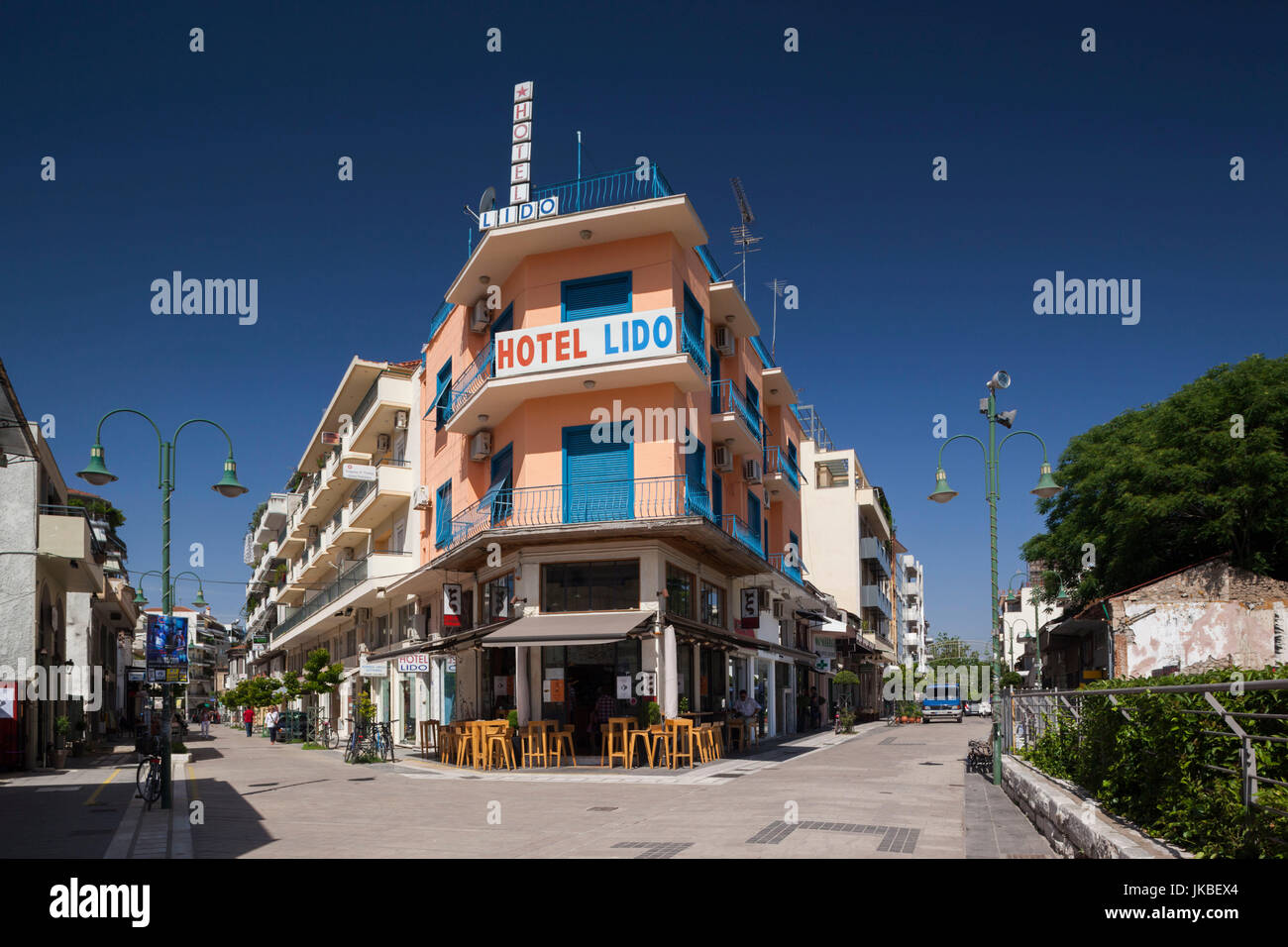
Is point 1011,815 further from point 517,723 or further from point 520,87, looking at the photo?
point 520,87

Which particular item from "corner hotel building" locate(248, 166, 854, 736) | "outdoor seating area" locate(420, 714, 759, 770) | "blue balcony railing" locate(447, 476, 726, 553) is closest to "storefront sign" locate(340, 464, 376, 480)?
"corner hotel building" locate(248, 166, 854, 736)

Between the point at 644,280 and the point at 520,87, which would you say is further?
the point at 520,87

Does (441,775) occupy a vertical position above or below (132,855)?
below

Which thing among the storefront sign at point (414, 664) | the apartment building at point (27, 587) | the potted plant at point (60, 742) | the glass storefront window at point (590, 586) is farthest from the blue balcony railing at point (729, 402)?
the potted plant at point (60, 742)

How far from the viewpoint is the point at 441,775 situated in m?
22.1

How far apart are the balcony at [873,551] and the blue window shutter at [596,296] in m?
42.6

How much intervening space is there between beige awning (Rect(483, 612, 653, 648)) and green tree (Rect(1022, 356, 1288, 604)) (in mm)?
16358

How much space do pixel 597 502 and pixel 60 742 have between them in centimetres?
1912

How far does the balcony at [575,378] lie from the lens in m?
23.6

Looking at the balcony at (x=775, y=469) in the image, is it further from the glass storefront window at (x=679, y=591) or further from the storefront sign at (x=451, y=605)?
the storefront sign at (x=451, y=605)

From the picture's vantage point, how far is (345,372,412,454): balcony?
123ft

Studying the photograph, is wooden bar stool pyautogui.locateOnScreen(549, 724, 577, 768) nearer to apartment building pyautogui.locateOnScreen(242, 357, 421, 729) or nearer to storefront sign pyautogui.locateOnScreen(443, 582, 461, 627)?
storefront sign pyautogui.locateOnScreen(443, 582, 461, 627)
